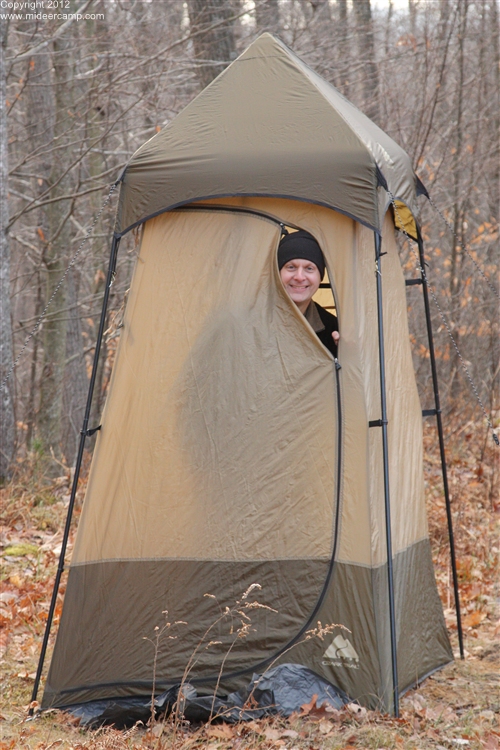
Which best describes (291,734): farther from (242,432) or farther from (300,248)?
(300,248)

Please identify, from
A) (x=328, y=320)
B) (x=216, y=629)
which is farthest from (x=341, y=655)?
(x=328, y=320)

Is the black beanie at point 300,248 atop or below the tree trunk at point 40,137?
below

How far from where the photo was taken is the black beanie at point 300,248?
4.16 m

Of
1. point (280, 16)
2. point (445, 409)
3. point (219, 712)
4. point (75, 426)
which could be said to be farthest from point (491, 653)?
point (280, 16)

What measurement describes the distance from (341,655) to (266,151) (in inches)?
100

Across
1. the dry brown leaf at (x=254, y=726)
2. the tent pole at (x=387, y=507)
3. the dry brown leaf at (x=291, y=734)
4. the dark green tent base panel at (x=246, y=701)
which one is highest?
the tent pole at (x=387, y=507)

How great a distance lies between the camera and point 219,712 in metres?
3.79

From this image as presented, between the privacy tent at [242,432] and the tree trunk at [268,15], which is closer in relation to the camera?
the privacy tent at [242,432]

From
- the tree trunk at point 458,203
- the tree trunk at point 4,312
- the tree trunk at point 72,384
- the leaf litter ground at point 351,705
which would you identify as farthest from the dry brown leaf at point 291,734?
the tree trunk at point 458,203

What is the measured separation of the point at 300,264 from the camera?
4.18 meters

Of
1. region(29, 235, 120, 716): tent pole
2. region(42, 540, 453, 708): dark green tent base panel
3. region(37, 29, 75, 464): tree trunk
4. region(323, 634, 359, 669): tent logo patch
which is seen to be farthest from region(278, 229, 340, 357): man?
region(37, 29, 75, 464): tree trunk

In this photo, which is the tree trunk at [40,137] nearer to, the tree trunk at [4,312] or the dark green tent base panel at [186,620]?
the tree trunk at [4,312]

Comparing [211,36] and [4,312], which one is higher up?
[211,36]

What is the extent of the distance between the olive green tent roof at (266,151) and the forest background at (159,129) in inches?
147
